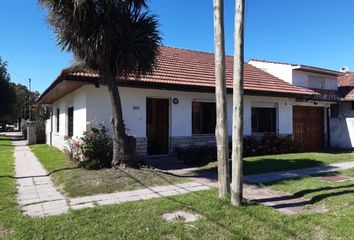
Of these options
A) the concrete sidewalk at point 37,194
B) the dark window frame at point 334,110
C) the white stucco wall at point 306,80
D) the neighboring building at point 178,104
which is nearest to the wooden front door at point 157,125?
the neighboring building at point 178,104

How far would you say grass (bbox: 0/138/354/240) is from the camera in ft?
16.8

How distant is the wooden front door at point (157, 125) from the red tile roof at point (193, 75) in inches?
44.3

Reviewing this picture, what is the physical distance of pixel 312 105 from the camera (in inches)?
746

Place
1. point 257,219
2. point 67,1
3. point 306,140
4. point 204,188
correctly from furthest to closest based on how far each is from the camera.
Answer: point 306,140 → point 67,1 → point 204,188 → point 257,219

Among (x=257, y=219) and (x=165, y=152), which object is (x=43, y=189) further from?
(x=165, y=152)

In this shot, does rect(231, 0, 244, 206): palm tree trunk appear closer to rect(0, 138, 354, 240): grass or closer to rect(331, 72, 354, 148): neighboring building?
rect(0, 138, 354, 240): grass

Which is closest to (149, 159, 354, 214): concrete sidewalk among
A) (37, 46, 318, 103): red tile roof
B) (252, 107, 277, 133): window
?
(37, 46, 318, 103): red tile roof

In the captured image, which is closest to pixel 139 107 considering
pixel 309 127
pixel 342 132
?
Answer: pixel 309 127

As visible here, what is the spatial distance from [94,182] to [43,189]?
1.15m

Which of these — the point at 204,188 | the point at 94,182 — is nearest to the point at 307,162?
the point at 204,188

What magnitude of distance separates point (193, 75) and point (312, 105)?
25.0ft

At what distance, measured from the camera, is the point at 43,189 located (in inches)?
326

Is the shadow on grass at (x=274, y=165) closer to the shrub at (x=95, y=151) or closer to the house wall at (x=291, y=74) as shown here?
the shrub at (x=95, y=151)

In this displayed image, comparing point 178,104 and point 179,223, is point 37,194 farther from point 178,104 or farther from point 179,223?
point 178,104
